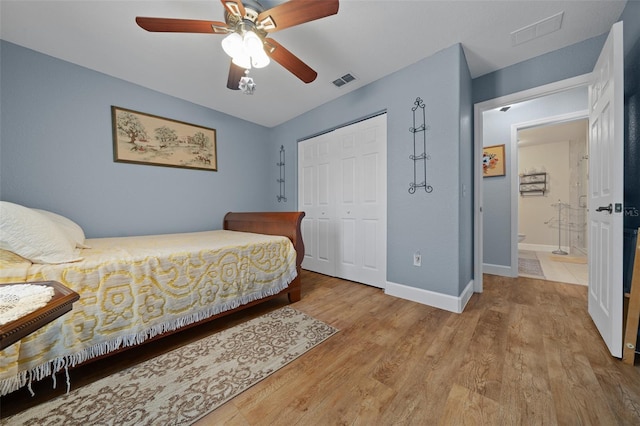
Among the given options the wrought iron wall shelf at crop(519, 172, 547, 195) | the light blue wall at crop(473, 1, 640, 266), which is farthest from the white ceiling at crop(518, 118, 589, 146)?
the light blue wall at crop(473, 1, 640, 266)

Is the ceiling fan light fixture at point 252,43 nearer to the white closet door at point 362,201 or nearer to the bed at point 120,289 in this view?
the bed at point 120,289

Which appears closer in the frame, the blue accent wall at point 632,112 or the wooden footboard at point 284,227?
the blue accent wall at point 632,112

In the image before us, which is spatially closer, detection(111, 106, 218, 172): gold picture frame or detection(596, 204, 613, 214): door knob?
detection(596, 204, 613, 214): door knob

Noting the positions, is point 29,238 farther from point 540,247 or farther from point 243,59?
point 540,247

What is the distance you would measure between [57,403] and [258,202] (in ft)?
9.79

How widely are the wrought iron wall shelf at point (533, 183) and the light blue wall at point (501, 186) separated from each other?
320 centimetres

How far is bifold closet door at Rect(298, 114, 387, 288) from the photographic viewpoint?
263 cm

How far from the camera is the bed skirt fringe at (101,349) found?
104 cm

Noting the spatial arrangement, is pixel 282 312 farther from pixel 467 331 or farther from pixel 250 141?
pixel 250 141

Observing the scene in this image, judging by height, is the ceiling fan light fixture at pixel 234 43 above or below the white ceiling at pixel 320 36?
below

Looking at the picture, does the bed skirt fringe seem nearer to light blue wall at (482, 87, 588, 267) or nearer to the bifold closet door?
the bifold closet door

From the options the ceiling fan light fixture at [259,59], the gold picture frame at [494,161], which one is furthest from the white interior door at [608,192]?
the ceiling fan light fixture at [259,59]

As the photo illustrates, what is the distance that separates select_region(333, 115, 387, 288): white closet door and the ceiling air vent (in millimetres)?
481

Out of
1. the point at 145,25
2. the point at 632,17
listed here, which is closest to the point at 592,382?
the point at 632,17
